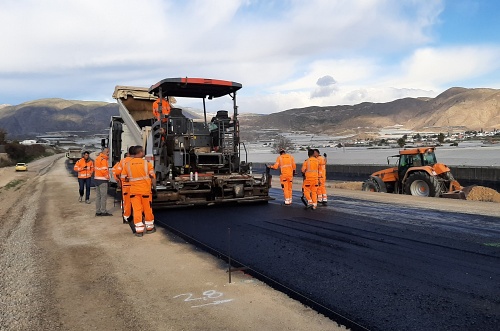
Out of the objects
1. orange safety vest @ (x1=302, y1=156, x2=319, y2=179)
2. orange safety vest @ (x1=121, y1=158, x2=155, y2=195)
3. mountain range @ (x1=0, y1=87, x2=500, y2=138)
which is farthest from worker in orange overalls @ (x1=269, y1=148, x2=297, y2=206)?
mountain range @ (x1=0, y1=87, x2=500, y2=138)

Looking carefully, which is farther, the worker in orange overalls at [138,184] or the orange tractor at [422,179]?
the orange tractor at [422,179]

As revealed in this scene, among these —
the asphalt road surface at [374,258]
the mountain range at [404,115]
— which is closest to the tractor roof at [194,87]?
the asphalt road surface at [374,258]

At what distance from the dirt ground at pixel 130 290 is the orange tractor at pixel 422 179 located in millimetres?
9240

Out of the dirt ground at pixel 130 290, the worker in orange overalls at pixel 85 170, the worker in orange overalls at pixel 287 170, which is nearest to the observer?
the dirt ground at pixel 130 290

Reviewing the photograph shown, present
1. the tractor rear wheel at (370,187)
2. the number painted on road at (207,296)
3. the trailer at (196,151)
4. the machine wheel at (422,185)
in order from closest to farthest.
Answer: the number painted on road at (207,296), the trailer at (196,151), the machine wheel at (422,185), the tractor rear wheel at (370,187)

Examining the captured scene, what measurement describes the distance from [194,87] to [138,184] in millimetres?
4012

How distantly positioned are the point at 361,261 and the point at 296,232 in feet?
6.62

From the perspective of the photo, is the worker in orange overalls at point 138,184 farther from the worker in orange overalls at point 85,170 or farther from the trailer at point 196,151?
the worker in orange overalls at point 85,170

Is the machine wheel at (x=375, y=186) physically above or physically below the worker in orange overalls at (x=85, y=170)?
below

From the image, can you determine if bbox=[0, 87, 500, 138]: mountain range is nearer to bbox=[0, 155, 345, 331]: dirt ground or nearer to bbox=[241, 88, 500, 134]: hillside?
bbox=[241, 88, 500, 134]: hillside

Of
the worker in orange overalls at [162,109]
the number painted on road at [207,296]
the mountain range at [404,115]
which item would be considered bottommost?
the number painted on road at [207,296]

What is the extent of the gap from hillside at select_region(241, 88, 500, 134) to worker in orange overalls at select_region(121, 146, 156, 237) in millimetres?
94156

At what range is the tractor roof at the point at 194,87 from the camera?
33.5ft

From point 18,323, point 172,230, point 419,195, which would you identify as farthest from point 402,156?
point 18,323
